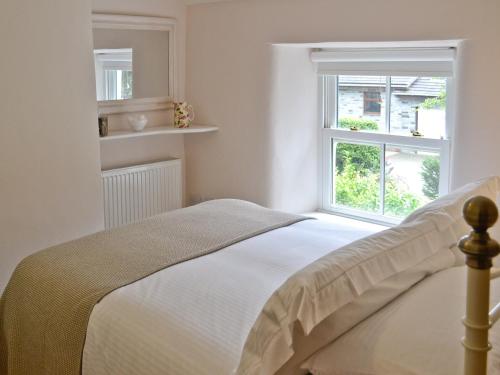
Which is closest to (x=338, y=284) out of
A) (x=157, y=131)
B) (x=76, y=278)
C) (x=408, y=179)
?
(x=76, y=278)

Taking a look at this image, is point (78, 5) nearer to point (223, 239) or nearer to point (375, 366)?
point (223, 239)

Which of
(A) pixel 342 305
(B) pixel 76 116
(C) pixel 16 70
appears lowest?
(A) pixel 342 305

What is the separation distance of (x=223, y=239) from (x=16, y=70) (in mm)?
1405

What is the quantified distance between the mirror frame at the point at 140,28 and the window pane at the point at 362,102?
45.3 inches

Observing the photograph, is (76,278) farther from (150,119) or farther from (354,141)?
(354,141)

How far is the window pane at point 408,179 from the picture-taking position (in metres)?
3.62

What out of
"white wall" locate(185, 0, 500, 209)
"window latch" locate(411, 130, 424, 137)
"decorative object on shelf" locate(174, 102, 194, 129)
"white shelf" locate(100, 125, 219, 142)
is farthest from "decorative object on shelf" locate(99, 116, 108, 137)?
"window latch" locate(411, 130, 424, 137)

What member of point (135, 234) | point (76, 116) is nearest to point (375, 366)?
point (135, 234)

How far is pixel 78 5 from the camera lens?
329cm

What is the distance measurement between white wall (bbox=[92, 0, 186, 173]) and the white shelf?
0.34 feet

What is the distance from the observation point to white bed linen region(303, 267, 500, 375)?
58.9 inches

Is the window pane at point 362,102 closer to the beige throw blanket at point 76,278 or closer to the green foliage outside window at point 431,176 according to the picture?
the green foliage outside window at point 431,176

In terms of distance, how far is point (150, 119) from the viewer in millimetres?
4156

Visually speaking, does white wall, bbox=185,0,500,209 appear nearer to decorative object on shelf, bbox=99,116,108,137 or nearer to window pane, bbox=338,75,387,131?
window pane, bbox=338,75,387,131
